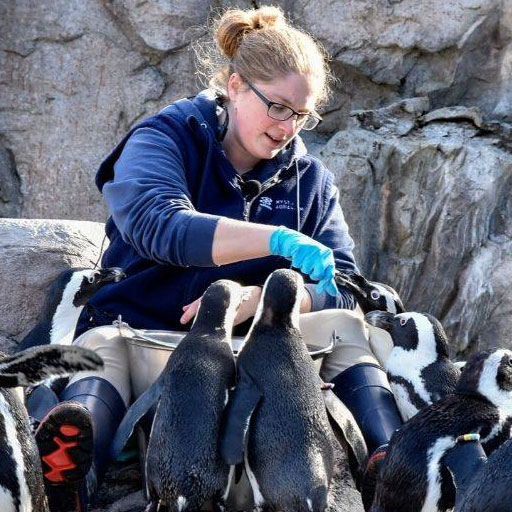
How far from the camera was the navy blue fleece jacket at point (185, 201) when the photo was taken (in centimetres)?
233

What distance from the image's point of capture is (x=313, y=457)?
6.26 feet

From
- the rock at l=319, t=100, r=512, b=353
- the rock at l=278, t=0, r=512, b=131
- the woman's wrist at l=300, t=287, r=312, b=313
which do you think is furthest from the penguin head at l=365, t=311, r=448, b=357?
the rock at l=278, t=0, r=512, b=131

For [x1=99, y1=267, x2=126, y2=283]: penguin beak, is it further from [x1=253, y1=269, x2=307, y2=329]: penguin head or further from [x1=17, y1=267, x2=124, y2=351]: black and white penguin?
[x1=253, y1=269, x2=307, y2=329]: penguin head

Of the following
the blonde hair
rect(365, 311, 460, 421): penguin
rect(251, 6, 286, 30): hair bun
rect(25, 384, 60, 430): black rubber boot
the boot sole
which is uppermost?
rect(251, 6, 286, 30): hair bun

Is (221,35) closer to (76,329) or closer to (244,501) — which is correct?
(76,329)

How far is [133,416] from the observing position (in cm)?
211

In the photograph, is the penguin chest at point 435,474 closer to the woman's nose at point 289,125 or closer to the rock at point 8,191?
the woman's nose at point 289,125

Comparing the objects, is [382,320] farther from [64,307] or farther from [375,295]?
[64,307]

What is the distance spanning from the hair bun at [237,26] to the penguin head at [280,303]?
736 mm

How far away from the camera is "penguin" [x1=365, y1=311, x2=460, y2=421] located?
94.7 inches

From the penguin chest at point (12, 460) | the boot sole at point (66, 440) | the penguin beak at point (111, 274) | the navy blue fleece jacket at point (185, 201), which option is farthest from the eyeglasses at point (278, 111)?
the penguin chest at point (12, 460)

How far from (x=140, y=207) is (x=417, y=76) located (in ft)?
8.36

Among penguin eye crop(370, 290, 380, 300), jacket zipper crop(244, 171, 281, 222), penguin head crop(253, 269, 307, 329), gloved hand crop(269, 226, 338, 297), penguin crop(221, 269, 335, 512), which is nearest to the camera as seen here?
penguin crop(221, 269, 335, 512)

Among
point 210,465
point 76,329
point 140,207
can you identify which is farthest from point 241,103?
point 210,465
